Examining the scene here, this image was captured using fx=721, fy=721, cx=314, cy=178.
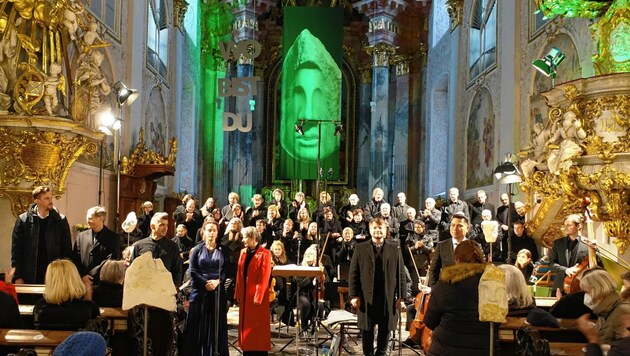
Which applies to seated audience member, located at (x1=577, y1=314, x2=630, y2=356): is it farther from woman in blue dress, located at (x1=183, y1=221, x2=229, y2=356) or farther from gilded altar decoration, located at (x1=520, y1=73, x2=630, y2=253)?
gilded altar decoration, located at (x1=520, y1=73, x2=630, y2=253)

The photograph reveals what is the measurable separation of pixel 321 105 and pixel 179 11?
4582 mm

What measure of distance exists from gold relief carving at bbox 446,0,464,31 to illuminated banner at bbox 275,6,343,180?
341 cm

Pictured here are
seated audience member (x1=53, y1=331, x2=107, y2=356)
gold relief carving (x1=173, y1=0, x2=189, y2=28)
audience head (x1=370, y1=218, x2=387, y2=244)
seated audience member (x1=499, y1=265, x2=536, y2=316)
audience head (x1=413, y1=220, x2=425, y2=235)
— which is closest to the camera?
seated audience member (x1=53, y1=331, x2=107, y2=356)

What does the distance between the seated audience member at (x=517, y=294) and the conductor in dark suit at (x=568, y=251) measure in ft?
6.88

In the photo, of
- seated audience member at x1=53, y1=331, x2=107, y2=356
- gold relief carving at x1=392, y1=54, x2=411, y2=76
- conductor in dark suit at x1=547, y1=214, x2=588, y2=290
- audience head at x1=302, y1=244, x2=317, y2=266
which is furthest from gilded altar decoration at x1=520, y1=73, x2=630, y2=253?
gold relief carving at x1=392, y1=54, x2=411, y2=76

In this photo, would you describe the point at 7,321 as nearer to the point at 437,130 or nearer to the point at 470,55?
the point at 470,55

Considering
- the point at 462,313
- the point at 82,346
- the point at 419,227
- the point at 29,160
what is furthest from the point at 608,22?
the point at 82,346

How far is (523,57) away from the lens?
14.0 m

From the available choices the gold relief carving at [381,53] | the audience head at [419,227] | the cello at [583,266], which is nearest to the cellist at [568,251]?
the cello at [583,266]

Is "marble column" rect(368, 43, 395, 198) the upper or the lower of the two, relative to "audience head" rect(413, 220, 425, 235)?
upper

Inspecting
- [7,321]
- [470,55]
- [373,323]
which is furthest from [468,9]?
[7,321]

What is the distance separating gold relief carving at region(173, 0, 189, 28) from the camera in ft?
62.8

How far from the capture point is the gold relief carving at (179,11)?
19.1 metres

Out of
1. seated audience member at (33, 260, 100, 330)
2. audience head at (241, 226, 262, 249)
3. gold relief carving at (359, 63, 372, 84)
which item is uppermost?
gold relief carving at (359, 63, 372, 84)
